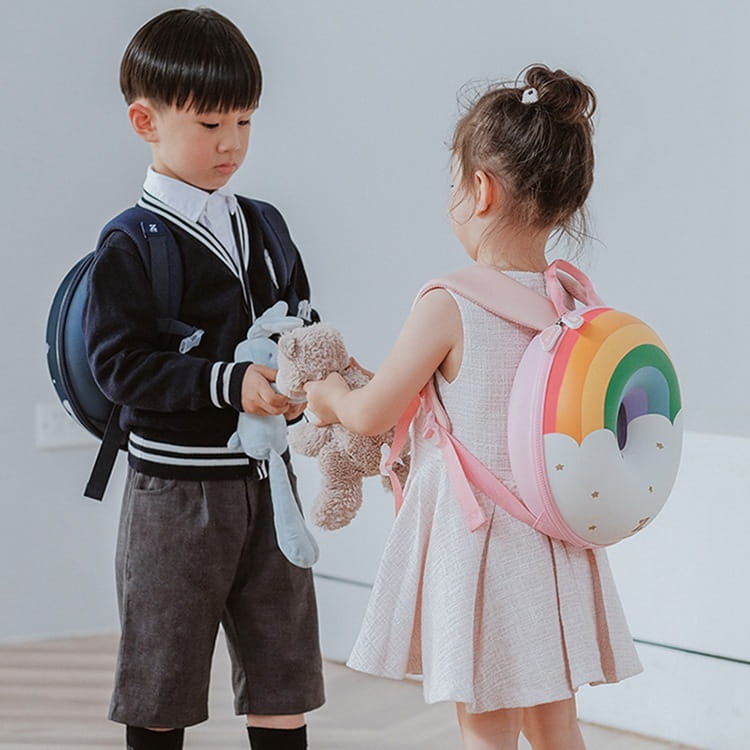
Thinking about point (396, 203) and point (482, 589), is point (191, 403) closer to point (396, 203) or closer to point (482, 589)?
point (482, 589)

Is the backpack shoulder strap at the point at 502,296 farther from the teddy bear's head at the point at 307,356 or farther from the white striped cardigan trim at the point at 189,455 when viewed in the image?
the white striped cardigan trim at the point at 189,455

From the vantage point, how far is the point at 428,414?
134 cm

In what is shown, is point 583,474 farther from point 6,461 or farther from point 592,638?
point 6,461

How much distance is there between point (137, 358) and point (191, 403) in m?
0.08

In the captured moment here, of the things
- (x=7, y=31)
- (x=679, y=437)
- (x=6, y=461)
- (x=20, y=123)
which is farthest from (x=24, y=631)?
(x=679, y=437)

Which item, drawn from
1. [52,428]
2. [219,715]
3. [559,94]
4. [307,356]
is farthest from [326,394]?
[52,428]

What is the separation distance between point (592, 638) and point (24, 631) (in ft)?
5.51

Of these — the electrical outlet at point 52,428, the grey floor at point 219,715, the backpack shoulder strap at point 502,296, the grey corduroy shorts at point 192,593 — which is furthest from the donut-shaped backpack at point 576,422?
the electrical outlet at point 52,428

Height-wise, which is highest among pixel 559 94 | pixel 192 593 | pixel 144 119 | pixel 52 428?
pixel 559 94

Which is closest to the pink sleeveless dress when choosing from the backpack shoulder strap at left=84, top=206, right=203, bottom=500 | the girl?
the girl

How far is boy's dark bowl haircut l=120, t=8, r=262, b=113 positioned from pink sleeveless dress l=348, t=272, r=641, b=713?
16.4 inches

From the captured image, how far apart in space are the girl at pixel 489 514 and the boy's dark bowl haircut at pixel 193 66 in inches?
12.2

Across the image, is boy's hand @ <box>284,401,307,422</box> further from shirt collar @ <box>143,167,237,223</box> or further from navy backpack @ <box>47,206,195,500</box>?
shirt collar @ <box>143,167,237,223</box>

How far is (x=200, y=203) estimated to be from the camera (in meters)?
1.53
